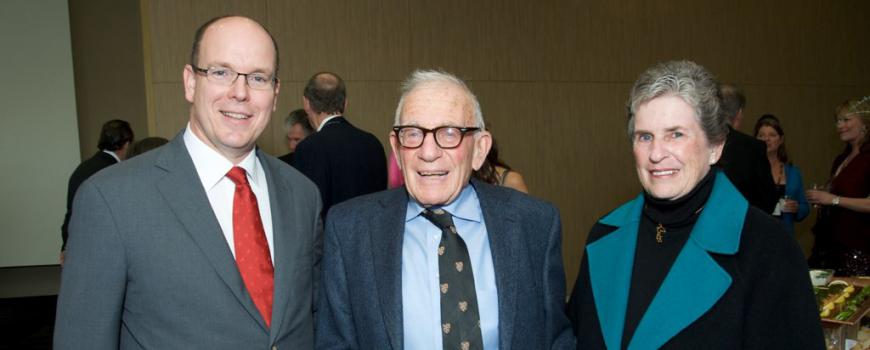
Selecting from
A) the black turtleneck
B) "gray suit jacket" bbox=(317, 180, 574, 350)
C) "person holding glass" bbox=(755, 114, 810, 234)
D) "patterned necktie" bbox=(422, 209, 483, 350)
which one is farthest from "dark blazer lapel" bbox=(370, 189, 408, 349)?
"person holding glass" bbox=(755, 114, 810, 234)

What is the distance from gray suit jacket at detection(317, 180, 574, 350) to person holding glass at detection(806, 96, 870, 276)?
3.04m

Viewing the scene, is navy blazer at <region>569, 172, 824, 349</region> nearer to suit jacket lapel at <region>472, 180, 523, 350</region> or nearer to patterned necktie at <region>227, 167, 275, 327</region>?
suit jacket lapel at <region>472, 180, 523, 350</region>

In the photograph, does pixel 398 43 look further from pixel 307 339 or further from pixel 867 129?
pixel 307 339

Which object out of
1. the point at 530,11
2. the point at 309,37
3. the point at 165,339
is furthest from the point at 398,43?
the point at 165,339

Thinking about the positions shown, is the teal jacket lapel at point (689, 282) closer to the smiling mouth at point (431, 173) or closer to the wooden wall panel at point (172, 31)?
the smiling mouth at point (431, 173)

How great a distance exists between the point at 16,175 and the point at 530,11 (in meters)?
4.94

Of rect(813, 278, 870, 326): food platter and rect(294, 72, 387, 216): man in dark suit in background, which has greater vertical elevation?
rect(294, 72, 387, 216): man in dark suit in background

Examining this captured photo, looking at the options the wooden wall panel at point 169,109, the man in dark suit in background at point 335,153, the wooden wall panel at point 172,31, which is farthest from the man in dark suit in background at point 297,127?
the wooden wall panel at point 172,31

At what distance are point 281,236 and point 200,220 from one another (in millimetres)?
213

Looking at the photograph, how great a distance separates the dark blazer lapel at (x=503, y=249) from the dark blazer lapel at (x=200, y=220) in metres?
0.57

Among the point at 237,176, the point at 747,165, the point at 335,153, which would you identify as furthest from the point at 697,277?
the point at 335,153

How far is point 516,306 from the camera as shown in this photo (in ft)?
5.19

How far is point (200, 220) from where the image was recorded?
4.94 feet

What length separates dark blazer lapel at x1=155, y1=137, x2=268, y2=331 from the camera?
1.49 meters
